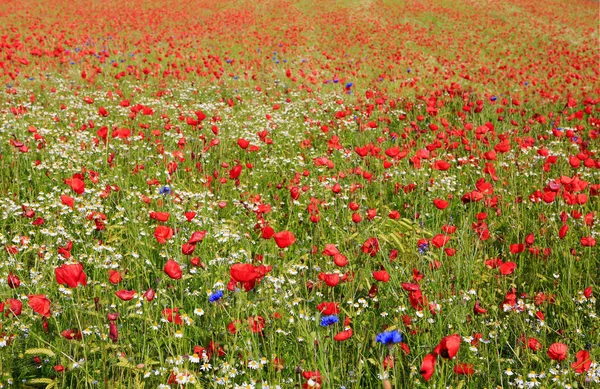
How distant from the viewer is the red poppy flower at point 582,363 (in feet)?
7.25

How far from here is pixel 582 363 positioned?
2.21 meters

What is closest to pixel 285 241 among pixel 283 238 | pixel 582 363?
pixel 283 238

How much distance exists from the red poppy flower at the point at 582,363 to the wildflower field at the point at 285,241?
1cm

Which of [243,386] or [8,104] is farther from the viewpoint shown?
[8,104]

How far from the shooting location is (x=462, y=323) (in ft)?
9.31

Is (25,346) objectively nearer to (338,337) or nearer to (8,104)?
(338,337)

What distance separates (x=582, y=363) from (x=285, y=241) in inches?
59.5

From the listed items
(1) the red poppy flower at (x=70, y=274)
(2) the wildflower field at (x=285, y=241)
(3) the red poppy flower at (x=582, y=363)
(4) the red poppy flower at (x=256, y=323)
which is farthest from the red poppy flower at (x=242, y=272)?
(3) the red poppy flower at (x=582, y=363)

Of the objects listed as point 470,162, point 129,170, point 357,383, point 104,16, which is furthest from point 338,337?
point 104,16

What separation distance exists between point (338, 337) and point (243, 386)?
52cm

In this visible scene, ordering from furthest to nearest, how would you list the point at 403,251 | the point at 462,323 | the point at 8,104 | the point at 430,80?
1. the point at 430,80
2. the point at 8,104
3. the point at 403,251
4. the point at 462,323

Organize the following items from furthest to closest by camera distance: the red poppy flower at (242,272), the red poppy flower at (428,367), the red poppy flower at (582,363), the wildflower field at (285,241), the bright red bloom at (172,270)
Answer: the wildflower field at (285,241), the bright red bloom at (172,270), the red poppy flower at (582,363), the red poppy flower at (242,272), the red poppy flower at (428,367)

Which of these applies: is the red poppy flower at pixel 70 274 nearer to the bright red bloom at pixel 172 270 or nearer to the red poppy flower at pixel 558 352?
the bright red bloom at pixel 172 270

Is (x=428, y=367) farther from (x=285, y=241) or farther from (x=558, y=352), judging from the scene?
(x=285, y=241)
